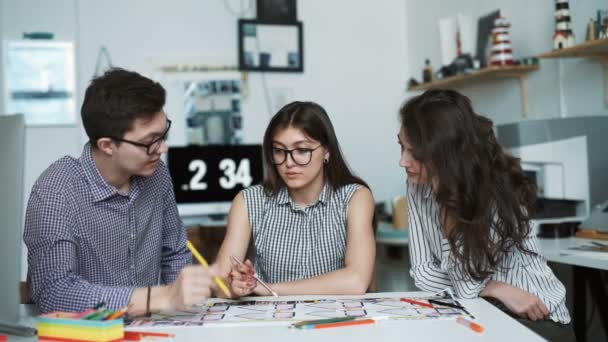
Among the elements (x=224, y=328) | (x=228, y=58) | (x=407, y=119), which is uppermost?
(x=228, y=58)

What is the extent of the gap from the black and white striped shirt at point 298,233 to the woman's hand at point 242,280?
0.34 meters

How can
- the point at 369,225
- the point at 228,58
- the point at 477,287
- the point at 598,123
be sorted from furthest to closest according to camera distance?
the point at 228,58, the point at 598,123, the point at 369,225, the point at 477,287

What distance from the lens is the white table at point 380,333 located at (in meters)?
1.13

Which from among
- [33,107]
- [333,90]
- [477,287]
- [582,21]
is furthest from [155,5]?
[477,287]

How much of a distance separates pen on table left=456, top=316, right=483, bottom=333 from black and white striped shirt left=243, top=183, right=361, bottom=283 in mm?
648

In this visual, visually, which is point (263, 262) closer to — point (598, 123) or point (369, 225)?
point (369, 225)

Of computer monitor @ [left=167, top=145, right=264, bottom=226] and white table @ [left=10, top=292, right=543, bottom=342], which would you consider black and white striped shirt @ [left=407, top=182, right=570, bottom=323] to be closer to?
white table @ [left=10, top=292, right=543, bottom=342]

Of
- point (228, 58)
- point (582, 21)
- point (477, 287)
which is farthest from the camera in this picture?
point (228, 58)

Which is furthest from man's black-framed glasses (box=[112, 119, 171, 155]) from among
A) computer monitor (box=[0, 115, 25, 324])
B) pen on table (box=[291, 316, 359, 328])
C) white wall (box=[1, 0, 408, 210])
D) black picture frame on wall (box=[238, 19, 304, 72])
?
black picture frame on wall (box=[238, 19, 304, 72])

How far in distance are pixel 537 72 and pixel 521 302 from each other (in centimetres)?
183

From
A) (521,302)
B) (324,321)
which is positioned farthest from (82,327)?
(521,302)

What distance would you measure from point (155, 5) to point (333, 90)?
4.04 ft

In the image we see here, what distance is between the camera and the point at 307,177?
6.04ft

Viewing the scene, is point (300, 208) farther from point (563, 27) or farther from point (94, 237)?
point (563, 27)
